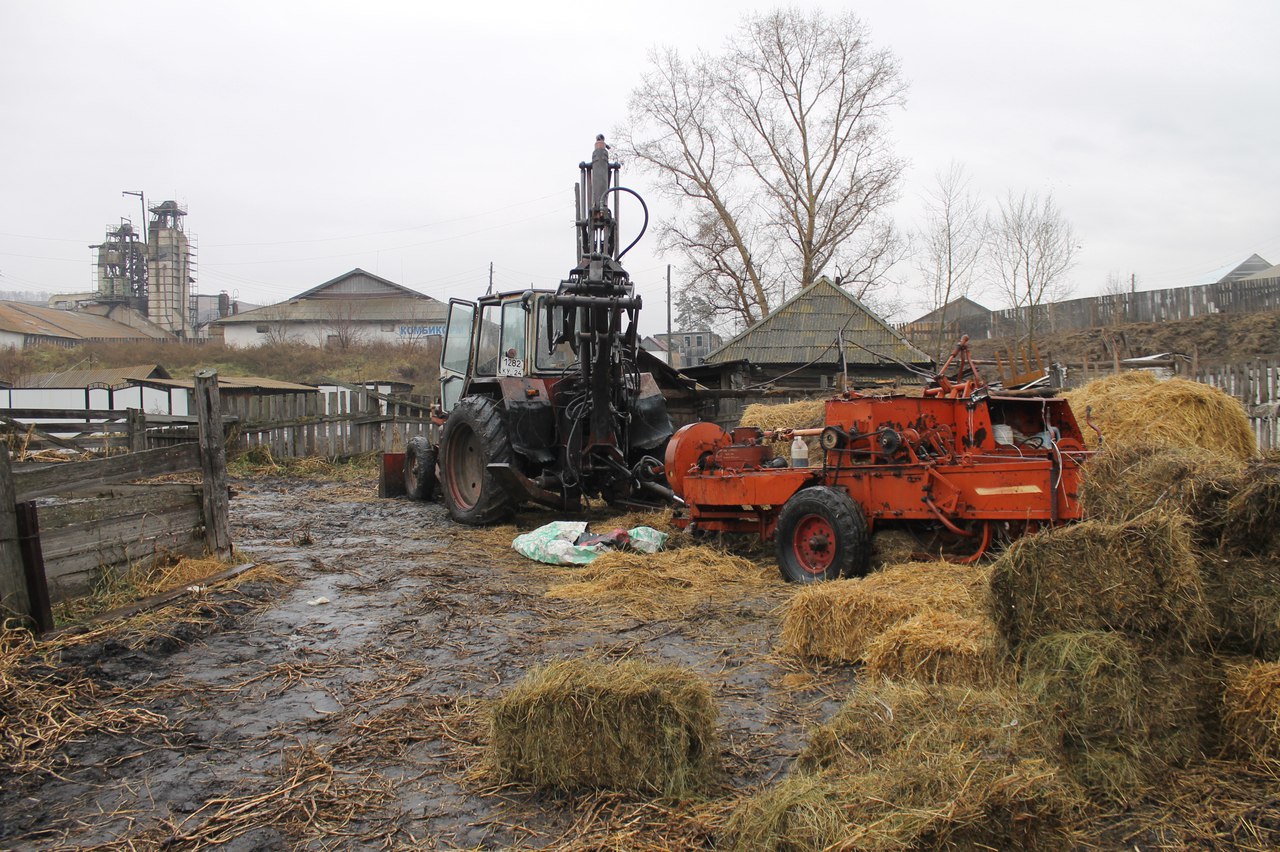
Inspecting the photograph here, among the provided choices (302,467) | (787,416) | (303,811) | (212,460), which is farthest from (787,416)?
(302,467)

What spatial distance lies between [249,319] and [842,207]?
3324 cm

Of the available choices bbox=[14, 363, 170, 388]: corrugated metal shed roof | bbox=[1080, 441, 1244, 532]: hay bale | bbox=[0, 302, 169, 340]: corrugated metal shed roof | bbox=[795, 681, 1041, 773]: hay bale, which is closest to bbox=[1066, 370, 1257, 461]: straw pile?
bbox=[1080, 441, 1244, 532]: hay bale

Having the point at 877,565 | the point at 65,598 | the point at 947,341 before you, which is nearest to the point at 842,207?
the point at 947,341

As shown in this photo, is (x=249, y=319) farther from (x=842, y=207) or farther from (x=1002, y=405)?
(x=1002, y=405)

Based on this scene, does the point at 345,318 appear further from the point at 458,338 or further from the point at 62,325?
the point at 458,338

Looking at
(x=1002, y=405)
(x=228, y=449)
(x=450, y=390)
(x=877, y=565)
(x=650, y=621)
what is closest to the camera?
(x=650, y=621)

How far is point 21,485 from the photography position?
4793 millimetres

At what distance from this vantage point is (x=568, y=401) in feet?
32.1

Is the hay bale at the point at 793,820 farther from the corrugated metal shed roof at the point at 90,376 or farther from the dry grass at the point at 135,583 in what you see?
the corrugated metal shed roof at the point at 90,376

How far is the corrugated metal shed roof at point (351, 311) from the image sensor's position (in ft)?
164

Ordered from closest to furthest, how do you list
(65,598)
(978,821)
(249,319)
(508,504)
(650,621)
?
(978,821) → (65,598) → (650,621) → (508,504) → (249,319)

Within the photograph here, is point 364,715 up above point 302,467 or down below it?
below

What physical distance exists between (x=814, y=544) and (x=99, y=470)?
469 centimetres

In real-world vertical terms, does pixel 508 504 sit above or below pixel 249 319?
below
